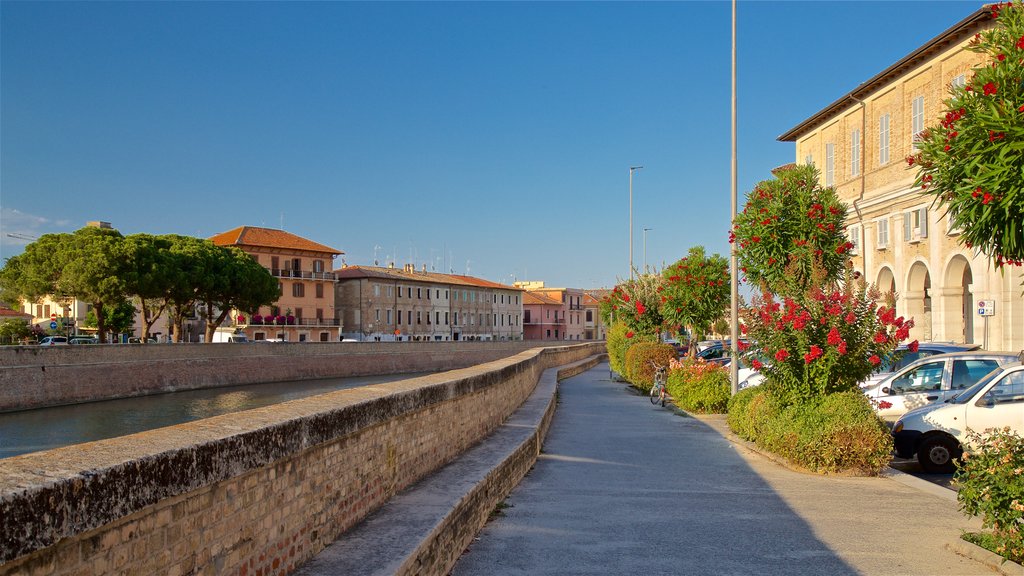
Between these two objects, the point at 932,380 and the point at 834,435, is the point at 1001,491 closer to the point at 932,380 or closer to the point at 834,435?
the point at 834,435

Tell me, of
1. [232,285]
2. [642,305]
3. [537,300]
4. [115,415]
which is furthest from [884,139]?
[537,300]

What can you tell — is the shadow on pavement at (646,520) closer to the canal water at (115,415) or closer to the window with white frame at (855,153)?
→ the canal water at (115,415)

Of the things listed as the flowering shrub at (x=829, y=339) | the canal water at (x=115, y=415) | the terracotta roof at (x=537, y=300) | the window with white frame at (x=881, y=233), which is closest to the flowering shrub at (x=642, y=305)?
the window with white frame at (x=881, y=233)

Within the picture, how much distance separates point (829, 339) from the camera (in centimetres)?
1284

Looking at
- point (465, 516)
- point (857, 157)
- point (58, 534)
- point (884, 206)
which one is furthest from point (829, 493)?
point (857, 157)

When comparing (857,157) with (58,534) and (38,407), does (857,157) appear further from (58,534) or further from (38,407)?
(58,534)

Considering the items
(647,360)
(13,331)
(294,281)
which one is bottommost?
(647,360)

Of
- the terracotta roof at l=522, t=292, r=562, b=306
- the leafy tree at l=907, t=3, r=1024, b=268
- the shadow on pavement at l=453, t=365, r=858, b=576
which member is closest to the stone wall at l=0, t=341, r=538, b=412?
the shadow on pavement at l=453, t=365, r=858, b=576

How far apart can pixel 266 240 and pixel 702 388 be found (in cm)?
7317

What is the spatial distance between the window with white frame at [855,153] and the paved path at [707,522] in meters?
32.0

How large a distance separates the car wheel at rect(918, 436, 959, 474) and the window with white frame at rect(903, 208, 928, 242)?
24444 millimetres

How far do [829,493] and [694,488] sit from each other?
1.74m

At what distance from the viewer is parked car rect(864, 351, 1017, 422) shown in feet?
49.9

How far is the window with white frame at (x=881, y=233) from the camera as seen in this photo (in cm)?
3838
